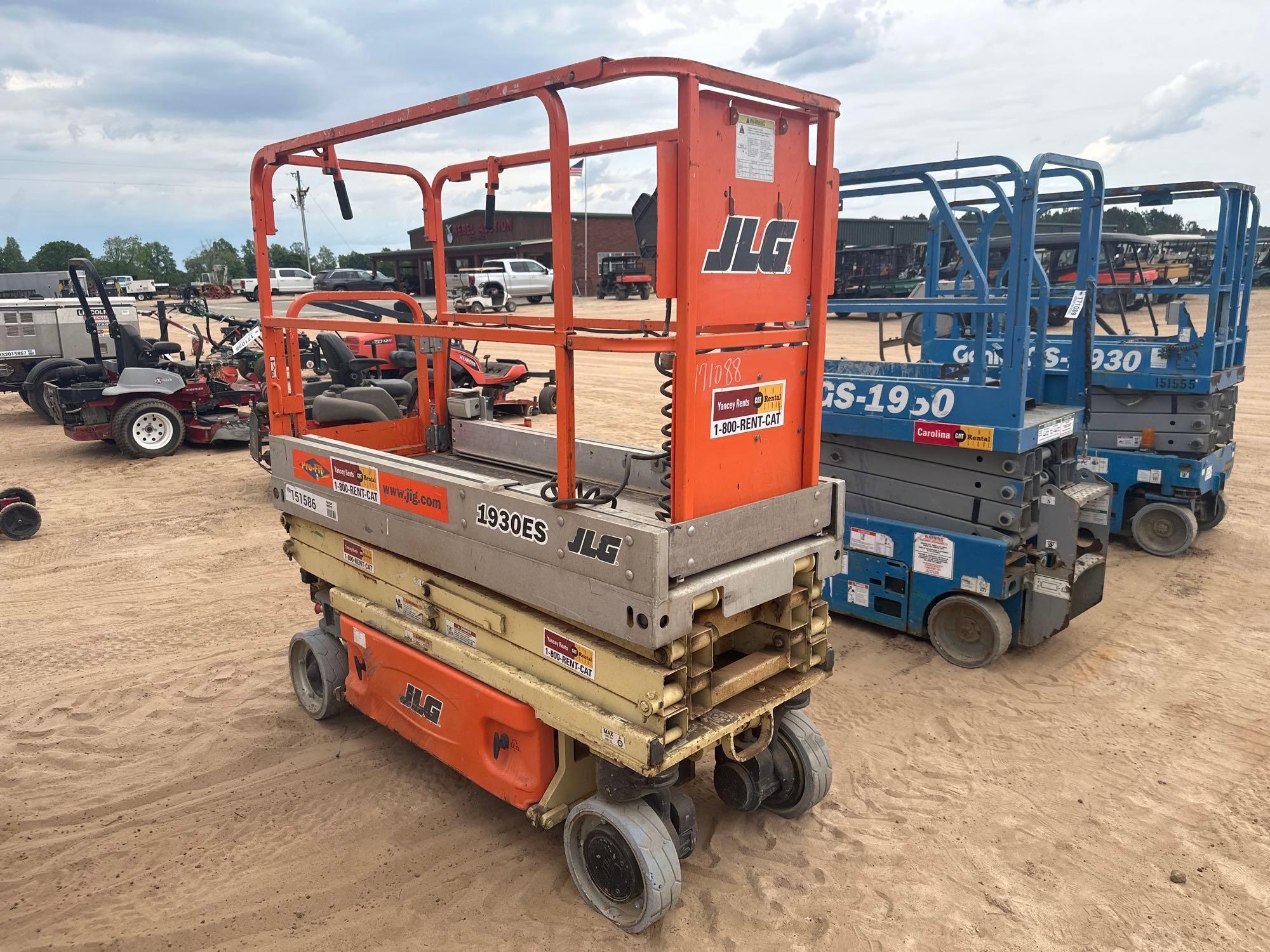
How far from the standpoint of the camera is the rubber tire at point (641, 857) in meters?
2.98

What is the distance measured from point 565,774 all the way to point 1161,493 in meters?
6.04

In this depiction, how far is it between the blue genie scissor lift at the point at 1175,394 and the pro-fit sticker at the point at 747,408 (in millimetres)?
4407

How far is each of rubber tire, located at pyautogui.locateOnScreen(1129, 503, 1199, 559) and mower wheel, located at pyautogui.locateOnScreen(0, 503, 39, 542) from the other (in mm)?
9370

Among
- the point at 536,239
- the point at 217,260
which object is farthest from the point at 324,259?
the point at 536,239

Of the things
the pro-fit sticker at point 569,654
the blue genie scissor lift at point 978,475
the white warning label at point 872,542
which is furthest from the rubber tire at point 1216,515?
the pro-fit sticker at point 569,654

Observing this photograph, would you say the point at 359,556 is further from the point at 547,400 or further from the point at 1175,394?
the point at 547,400

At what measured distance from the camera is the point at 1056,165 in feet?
16.6

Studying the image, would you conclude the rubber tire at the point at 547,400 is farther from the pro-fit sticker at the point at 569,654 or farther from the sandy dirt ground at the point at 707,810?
the pro-fit sticker at the point at 569,654

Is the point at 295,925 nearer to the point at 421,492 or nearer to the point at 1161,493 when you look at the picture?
the point at 421,492

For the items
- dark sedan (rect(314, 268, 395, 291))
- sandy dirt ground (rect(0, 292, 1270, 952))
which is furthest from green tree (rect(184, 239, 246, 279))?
sandy dirt ground (rect(0, 292, 1270, 952))

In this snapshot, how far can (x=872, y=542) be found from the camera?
5.60 meters

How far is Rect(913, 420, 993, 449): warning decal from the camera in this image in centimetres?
485

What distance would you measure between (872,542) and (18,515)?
7118 mm

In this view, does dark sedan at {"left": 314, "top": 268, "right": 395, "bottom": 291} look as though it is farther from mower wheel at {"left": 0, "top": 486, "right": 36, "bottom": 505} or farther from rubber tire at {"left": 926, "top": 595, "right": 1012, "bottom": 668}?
rubber tire at {"left": 926, "top": 595, "right": 1012, "bottom": 668}
